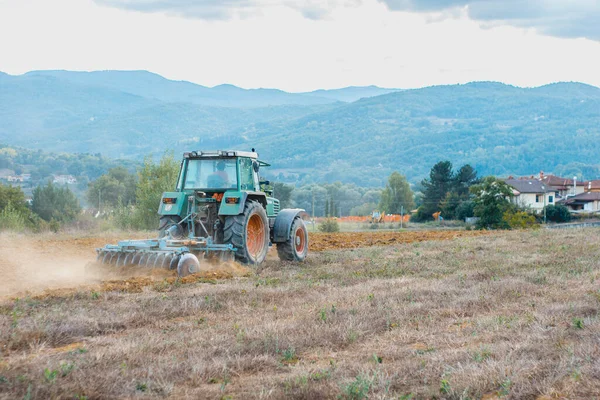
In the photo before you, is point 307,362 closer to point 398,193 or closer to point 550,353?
point 550,353

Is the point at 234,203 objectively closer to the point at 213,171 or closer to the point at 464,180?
the point at 213,171

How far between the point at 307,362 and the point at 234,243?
25.0ft

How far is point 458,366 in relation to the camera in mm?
6297

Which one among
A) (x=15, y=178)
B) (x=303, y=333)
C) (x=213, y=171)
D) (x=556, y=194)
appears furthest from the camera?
(x=15, y=178)

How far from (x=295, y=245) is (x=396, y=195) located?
248 feet

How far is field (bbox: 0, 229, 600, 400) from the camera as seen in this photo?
581cm

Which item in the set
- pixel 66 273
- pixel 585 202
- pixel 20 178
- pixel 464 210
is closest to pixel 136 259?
pixel 66 273

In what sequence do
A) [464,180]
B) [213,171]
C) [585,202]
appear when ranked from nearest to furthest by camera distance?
1. [213,171]
2. [464,180]
3. [585,202]

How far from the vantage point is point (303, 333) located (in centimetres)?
783

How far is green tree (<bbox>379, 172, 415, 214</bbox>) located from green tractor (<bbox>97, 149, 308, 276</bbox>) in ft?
240

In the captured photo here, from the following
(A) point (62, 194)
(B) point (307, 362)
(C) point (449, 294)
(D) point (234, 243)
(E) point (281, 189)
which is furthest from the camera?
(E) point (281, 189)

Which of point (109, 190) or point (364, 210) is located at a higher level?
point (109, 190)

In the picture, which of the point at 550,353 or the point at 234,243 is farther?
the point at 234,243

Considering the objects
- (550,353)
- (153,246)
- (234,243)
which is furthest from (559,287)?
(153,246)
